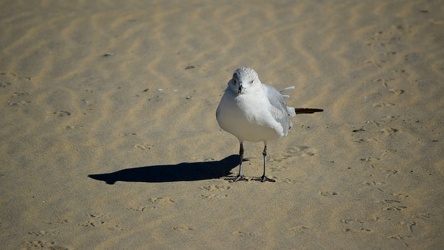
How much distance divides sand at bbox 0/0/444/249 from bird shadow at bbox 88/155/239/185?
0.02 meters

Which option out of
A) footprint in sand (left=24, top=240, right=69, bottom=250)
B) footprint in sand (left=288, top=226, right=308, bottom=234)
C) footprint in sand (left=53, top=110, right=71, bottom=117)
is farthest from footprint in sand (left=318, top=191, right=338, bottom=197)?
footprint in sand (left=53, top=110, right=71, bottom=117)

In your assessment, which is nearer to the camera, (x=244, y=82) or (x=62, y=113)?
(x=244, y=82)

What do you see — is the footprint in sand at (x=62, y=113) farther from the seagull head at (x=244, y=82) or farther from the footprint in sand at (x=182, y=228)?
the footprint in sand at (x=182, y=228)

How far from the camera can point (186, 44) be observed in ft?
32.3

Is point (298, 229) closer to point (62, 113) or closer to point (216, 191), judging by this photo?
point (216, 191)

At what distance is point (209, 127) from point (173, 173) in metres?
1.18

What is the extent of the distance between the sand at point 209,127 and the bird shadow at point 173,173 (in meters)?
0.02

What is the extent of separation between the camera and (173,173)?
6613mm

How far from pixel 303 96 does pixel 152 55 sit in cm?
243

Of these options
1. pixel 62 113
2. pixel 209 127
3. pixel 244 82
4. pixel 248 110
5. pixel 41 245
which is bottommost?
pixel 209 127

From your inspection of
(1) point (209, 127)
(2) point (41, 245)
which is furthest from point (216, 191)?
(2) point (41, 245)

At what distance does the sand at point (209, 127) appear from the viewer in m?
5.57

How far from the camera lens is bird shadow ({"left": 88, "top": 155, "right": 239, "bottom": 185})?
6484 mm

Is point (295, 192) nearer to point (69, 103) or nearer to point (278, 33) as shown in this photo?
point (69, 103)
